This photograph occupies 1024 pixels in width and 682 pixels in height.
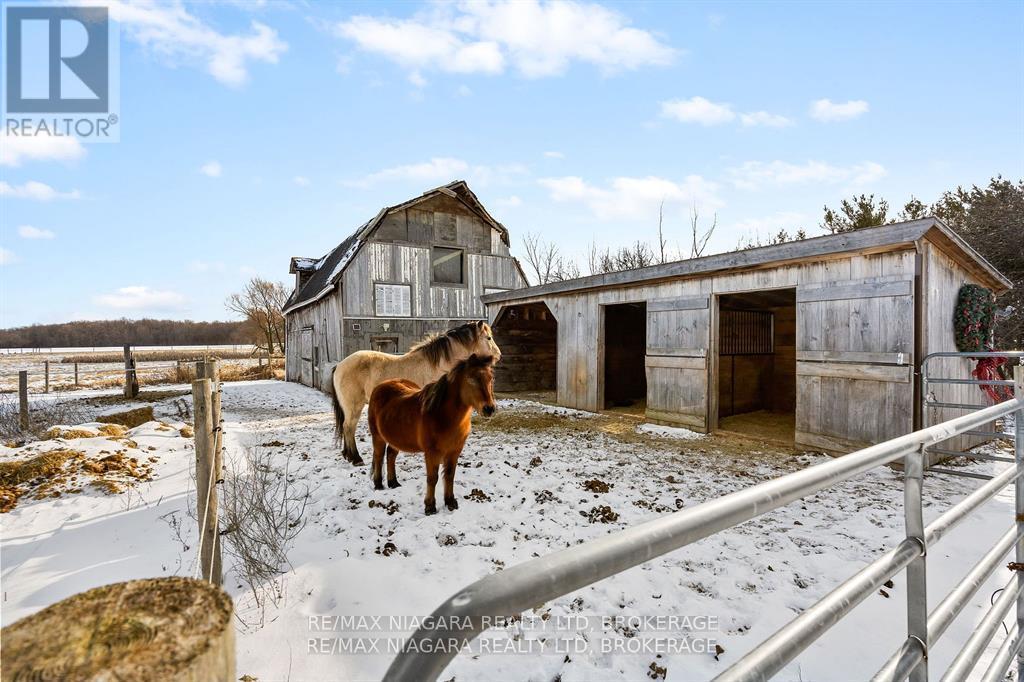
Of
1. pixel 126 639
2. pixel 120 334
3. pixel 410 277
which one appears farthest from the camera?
pixel 120 334

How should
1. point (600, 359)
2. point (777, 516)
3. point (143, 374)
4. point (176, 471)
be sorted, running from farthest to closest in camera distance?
point (143, 374), point (600, 359), point (176, 471), point (777, 516)

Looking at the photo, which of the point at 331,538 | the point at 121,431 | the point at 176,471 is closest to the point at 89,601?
the point at 331,538

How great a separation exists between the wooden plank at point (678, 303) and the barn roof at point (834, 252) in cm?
43

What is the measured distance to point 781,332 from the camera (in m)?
10.9

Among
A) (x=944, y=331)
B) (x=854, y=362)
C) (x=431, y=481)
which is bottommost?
(x=431, y=481)

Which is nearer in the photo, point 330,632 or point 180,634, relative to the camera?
point 180,634

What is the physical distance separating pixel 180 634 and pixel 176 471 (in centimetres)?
661

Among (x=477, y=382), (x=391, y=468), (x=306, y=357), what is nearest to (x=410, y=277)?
(x=306, y=357)

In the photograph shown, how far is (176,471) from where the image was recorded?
5.82m

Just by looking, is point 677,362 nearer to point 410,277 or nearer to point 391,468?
point 391,468

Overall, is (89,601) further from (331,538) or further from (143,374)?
(143,374)

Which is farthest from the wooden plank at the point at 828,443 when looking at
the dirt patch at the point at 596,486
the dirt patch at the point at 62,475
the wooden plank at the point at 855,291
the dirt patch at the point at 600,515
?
the dirt patch at the point at 62,475

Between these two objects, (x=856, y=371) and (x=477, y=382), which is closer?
(x=477, y=382)

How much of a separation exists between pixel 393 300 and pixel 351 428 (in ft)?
28.6
